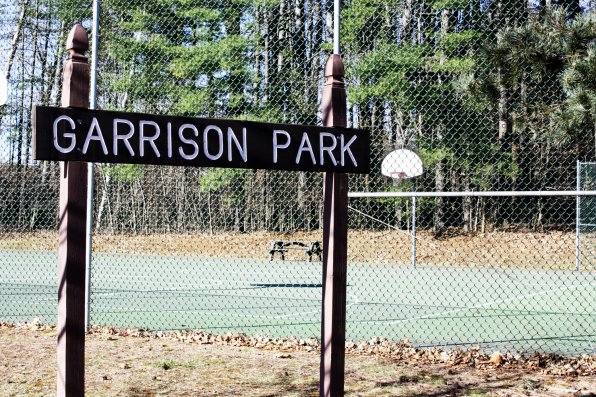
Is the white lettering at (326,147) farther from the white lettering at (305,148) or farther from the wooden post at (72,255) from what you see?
the wooden post at (72,255)

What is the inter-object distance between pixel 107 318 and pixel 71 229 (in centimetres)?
741

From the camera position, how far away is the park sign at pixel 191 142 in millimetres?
3521

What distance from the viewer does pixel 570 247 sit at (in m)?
17.9

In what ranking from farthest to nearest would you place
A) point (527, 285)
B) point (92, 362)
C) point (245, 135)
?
point (527, 285), point (92, 362), point (245, 135)

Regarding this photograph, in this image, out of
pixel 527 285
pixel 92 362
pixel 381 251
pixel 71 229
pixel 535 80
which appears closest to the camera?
pixel 71 229

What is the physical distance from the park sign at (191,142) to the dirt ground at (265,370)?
7.30ft

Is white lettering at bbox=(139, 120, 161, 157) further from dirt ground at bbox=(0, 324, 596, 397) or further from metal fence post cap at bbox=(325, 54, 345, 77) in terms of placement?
dirt ground at bbox=(0, 324, 596, 397)

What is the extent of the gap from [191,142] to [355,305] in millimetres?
9294

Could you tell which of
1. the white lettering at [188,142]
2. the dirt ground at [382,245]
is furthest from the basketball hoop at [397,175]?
the white lettering at [188,142]

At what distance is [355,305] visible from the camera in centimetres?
1280

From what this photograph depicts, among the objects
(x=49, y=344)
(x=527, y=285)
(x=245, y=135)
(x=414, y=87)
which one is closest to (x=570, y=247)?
(x=527, y=285)

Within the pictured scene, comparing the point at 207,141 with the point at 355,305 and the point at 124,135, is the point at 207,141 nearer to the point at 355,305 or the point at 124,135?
the point at 124,135

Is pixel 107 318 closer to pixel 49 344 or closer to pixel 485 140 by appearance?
pixel 49 344

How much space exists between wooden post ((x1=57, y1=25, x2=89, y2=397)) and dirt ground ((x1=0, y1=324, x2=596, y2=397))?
6.88 ft
